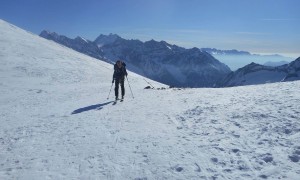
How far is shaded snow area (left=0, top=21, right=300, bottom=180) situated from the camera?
9.95m

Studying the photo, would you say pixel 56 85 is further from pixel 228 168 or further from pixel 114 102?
pixel 228 168

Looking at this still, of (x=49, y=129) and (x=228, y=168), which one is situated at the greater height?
(x=228, y=168)

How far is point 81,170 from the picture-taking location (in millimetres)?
10117

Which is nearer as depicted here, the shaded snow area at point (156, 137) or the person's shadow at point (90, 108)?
the shaded snow area at point (156, 137)

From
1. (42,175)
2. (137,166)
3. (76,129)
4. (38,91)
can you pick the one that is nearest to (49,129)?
(76,129)

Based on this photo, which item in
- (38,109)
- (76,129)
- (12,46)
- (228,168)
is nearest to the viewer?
(228,168)

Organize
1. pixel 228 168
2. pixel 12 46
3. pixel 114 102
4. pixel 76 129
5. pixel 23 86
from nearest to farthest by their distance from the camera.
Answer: pixel 228 168
pixel 76 129
pixel 114 102
pixel 23 86
pixel 12 46

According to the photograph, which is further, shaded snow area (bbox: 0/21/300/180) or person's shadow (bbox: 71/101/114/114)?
person's shadow (bbox: 71/101/114/114)

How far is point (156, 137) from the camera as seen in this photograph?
12875 millimetres

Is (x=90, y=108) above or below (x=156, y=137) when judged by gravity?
below

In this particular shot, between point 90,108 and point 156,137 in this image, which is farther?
point 90,108

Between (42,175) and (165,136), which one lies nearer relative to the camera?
A: (42,175)

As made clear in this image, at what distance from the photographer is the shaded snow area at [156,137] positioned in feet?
32.7

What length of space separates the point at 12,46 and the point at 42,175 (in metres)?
50.2
